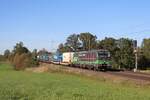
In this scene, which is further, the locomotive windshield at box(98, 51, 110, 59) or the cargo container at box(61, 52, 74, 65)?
the cargo container at box(61, 52, 74, 65)

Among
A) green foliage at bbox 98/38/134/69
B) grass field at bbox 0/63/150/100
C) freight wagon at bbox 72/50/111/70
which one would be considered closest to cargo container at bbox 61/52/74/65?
green foliage at bbox 98/38/134/69

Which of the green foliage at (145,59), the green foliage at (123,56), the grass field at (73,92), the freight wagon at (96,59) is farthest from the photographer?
the green foliage at (145,59)

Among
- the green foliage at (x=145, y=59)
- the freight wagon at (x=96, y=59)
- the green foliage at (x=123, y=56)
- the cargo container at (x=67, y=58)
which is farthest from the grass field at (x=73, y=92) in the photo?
the cargo container at (x=67, y=58)

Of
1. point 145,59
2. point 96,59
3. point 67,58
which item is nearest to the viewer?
point 96,59

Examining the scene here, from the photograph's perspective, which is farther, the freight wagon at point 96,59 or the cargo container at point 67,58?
the cargo container at point 67,58

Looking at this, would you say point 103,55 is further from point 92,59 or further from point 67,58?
point 67,58

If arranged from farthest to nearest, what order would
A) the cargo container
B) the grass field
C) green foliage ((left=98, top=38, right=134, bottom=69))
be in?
1. the cargo container
2. green foliage ((left=98, top=38, right=134, bottom=69))
3. the grass field

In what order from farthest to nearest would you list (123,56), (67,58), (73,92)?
(67,58)
(123,56)
(73,92)

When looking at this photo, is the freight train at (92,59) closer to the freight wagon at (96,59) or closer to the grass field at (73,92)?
the freight wagon at (96,59)

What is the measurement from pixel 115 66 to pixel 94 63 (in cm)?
1682

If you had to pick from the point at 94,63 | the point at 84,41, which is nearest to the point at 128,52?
the point at 94,63

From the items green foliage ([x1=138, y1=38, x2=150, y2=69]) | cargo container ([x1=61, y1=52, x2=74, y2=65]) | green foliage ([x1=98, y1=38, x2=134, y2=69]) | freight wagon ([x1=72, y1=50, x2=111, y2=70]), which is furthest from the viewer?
cargo container ([x1=61, y1=52, x2=74, y2=65])

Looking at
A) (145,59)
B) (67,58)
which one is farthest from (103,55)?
(67,58)

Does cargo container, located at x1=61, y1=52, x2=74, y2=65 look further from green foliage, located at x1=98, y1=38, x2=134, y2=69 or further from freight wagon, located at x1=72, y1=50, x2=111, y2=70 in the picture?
freight wagon, located at x1=72, y1=50, x2=111, y2=70
